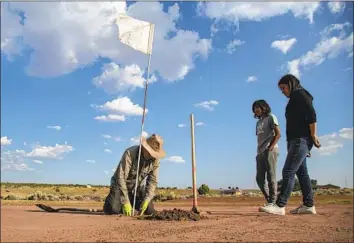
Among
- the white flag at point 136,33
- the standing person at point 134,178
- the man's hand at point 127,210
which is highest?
the white flag at point 136,33

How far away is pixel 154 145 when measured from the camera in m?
7.12

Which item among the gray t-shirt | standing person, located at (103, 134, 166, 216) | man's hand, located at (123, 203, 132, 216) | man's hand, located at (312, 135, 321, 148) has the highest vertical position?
the gray t-shirt

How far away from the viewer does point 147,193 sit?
7293 millimetres

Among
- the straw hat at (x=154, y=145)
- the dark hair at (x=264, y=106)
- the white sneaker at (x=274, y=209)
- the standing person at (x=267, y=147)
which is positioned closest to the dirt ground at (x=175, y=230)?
the white sneaker at (x=274, y=209)

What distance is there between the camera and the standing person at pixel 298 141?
6660 millimetres

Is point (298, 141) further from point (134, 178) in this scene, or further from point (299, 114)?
point (134, 178)

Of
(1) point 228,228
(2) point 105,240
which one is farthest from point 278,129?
(2) point 105,240

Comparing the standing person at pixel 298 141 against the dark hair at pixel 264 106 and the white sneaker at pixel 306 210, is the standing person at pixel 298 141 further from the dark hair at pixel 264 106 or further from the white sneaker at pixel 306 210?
the dark hair at pixel 264 106

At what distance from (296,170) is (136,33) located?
12.0 feet

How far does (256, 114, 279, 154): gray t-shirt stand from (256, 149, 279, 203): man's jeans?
12cm

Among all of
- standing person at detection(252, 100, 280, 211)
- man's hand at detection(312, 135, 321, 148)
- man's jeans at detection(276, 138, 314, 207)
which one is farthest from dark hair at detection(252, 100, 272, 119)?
man's hand at detection(312, 135, 321, 148)

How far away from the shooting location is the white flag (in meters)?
7.54

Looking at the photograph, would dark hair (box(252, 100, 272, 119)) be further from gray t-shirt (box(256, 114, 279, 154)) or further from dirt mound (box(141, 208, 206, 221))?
dirt mound (box(141, 208, 206, 221))

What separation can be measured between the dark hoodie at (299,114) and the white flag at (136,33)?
8.95 ft
